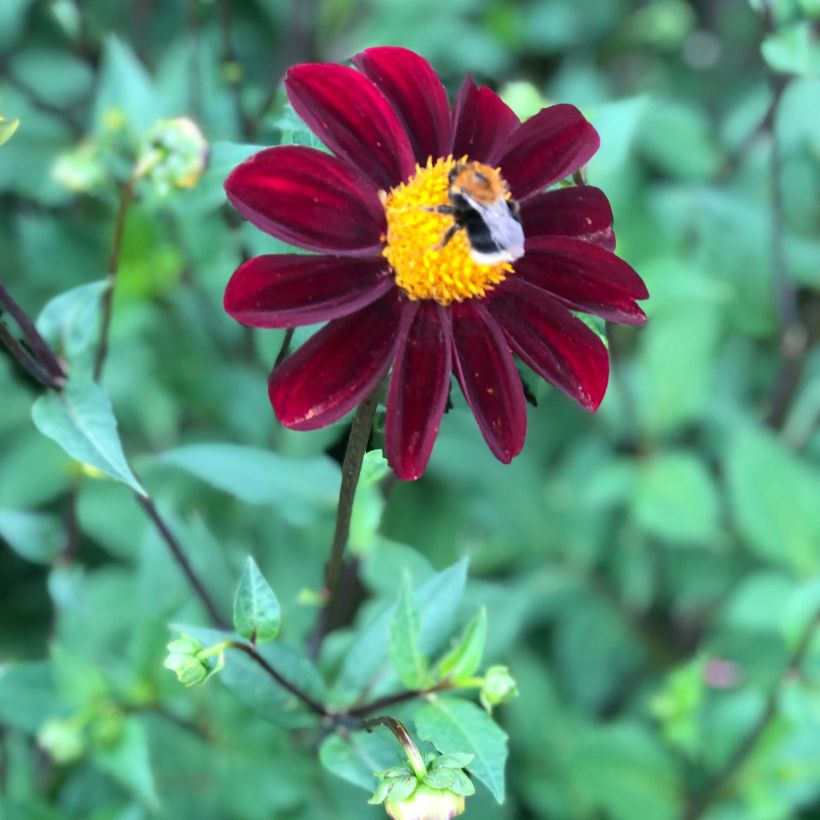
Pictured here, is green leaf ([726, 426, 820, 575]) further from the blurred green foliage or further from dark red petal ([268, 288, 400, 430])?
dark red petal ([268, 288, 400, 430])

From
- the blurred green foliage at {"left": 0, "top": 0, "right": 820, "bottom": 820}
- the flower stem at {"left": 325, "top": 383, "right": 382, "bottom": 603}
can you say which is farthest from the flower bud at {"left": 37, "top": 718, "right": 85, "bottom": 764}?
the flower stem at {"left": 325, "top": 383, "right": 382, "bottom": 603}

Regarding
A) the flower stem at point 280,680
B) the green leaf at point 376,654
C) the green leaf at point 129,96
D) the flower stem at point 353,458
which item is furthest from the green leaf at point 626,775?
the green leaf at point 129,96

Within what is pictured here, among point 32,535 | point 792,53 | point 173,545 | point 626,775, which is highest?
point 792,53

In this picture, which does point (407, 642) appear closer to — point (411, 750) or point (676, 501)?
point (411, 750)

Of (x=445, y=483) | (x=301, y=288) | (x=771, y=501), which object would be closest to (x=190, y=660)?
(x=301, y=288)

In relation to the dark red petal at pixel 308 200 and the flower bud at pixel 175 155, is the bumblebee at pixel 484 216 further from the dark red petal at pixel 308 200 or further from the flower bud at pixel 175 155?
the flower bud at pixel 175 155
